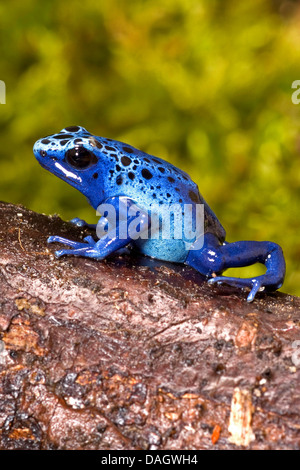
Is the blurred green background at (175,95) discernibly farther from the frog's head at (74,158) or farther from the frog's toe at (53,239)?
the frog's toe at (53,239)

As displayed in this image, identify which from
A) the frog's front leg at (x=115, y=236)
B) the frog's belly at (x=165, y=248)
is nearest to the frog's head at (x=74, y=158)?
the frog's front leg at (x=115, y=236)

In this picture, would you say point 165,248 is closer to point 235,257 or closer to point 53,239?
point 235,257

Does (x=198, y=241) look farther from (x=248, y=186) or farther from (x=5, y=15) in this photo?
(x=5, y=15)

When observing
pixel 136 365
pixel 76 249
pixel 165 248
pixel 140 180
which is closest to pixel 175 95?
pixel 140 180

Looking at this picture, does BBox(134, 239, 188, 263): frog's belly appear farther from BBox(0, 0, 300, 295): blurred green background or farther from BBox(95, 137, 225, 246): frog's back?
BBox(0, 0, 300, 295): blurred green background

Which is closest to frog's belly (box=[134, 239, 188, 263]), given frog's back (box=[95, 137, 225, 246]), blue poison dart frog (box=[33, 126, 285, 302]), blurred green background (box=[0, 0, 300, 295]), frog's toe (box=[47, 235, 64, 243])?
blue poison dart frog (box=[33, 126, 285, 302])
